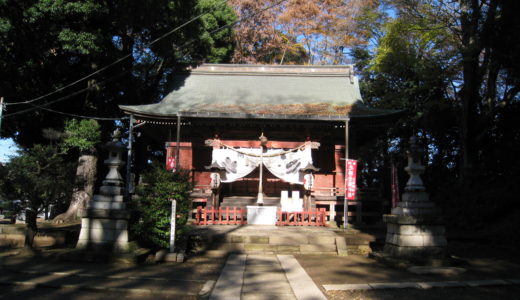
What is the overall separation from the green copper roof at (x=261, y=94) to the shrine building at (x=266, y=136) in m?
0.04

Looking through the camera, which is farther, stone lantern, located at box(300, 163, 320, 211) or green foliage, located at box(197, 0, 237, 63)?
green foliage, located at box(197, 0, 237, 63)

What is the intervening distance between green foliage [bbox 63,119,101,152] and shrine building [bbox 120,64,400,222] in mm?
1637

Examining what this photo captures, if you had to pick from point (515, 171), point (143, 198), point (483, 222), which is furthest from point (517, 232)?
point (143, 198)

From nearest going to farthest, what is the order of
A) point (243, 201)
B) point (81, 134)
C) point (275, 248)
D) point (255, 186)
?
point (275, 248) < point (81, 134) < point (243, 201) < point (255, 186)

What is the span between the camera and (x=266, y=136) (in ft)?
47.4

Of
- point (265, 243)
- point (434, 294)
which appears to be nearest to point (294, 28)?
point (265, 243)

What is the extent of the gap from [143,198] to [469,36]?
14.0 m

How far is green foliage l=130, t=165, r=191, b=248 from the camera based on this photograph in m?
8.05

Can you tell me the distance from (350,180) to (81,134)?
991 centimetres

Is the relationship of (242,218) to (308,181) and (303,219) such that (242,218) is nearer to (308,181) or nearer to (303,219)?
(303,219)

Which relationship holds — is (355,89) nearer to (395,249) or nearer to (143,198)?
(395,249)

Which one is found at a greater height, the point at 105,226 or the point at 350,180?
the point at 350,180

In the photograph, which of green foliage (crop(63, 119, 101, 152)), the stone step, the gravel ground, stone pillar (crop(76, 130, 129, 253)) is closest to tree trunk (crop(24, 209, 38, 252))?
stone pillar (crop(76, 130, 129, 253))

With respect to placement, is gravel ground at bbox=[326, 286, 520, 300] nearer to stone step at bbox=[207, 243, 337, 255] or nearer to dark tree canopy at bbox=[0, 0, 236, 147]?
stone step at bbox=[207, 243, 337, 255]
